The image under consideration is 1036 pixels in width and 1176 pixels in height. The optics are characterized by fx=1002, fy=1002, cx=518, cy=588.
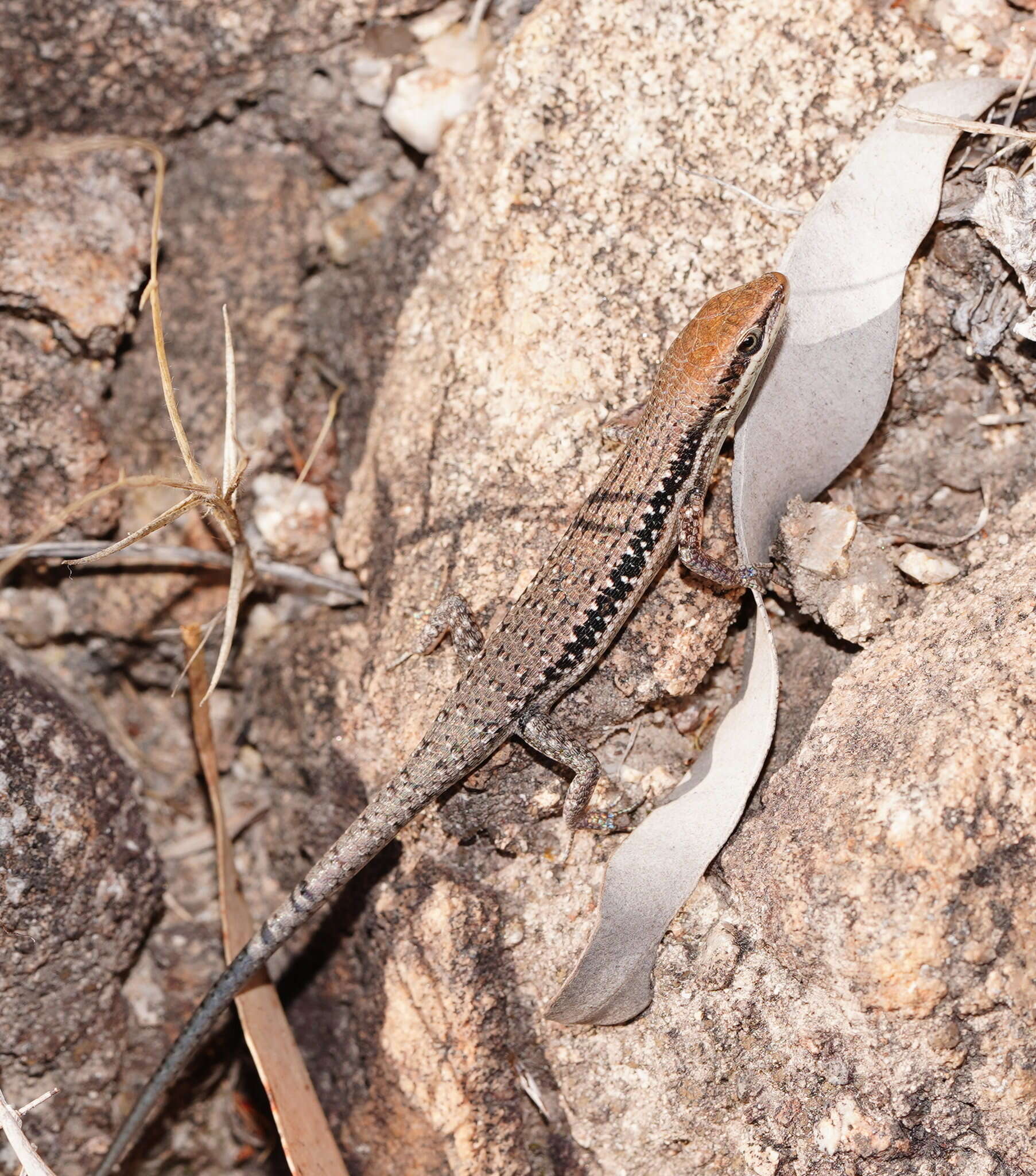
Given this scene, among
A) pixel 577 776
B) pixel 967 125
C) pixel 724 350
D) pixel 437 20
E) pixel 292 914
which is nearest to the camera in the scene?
pixel 967 125

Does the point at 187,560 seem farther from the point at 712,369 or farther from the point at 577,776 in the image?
the point at 712,369

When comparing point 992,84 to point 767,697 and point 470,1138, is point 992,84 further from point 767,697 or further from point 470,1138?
point 470,1138

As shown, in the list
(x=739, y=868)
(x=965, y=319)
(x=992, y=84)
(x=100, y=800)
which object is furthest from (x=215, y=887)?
(x=992, y=84)

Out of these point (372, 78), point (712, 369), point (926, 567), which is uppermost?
point (372, 78)

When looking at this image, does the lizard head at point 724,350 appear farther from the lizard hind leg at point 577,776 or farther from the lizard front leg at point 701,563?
the lizard hind leg at point 577,776

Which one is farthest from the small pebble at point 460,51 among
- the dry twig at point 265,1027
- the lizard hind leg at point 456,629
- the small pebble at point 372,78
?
the dry twig at point 265,1027

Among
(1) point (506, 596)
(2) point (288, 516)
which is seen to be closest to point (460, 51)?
(2) point (288, 516)
